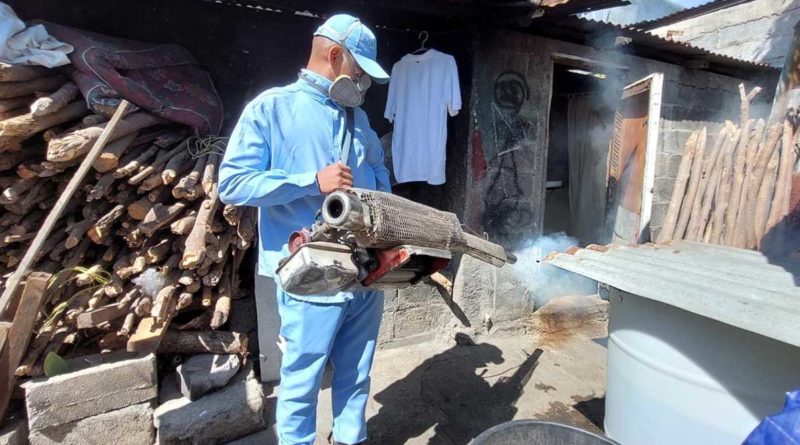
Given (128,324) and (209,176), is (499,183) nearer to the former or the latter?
(209,176)

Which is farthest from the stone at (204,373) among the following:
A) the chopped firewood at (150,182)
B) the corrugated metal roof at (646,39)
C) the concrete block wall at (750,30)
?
→ the concrete block wall at (750,30)

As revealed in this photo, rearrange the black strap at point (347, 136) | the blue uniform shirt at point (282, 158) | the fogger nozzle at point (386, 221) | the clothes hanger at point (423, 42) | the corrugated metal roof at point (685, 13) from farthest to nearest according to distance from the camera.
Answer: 1. the corrugated metal roof at point (685, 13)
2. the clothes hanger at point (423, 42)
3. the black strap at point (347, 136)
4. the blue uniform shirt at point (282, 158)
5. the fogger nozzle at point (386, 221)

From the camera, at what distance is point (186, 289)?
3.01 metres

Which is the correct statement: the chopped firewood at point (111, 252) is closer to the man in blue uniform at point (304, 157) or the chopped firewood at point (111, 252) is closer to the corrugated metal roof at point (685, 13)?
the man in blue uniform at point (304, 157)

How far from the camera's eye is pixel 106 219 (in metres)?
2.73

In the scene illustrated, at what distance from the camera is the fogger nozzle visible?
1516 mm

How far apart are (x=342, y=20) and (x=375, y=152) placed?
0.78m

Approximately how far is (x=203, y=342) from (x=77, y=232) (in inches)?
45.8

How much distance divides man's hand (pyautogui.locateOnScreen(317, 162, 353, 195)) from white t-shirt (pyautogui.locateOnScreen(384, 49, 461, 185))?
2.16m

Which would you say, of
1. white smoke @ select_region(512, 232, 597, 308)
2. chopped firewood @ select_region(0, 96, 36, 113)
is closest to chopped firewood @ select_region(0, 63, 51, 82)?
chopped firewood @ select_region(0, 96, 36, 113)

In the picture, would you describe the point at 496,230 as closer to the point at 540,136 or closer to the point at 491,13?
the point at 540,136

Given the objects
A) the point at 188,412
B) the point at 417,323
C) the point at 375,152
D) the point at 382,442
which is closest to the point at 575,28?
the point at 375,152

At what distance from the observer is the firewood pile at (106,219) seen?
2.61 meters

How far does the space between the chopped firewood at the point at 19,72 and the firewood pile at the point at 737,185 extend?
4.95 meters
